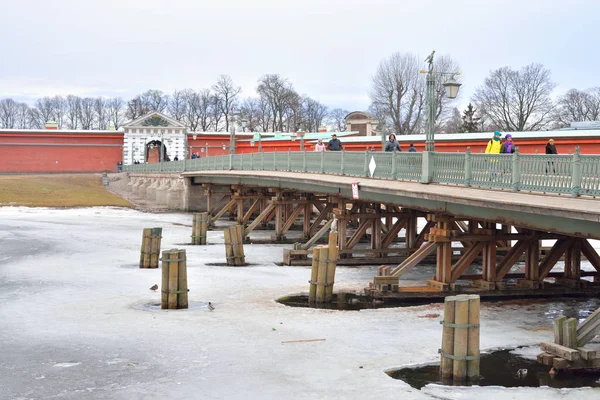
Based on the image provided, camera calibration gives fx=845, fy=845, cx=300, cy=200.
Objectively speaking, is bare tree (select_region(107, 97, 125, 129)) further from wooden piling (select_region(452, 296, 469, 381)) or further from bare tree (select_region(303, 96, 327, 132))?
wooden piling (select_region(452, 296, 469, 381))

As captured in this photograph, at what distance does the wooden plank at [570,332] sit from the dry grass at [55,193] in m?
38.7

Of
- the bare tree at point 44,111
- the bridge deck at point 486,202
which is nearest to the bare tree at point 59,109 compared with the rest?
the bare tree at point 44,111

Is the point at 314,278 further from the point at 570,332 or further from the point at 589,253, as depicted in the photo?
the point at 570,332

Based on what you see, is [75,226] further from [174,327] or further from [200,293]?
A: [174,327]

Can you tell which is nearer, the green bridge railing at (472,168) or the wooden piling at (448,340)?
the wooden piling at (448,340)

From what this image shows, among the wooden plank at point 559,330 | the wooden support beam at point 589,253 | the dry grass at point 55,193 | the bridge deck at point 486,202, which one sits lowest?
the dry grass at point 55,193

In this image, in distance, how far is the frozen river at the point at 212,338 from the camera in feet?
35.4

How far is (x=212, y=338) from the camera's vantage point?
1362 cm

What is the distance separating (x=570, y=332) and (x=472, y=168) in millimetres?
5674

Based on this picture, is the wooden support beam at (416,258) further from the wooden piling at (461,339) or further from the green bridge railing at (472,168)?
the wooden piling at (461,339)

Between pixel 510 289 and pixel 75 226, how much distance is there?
22.2 m

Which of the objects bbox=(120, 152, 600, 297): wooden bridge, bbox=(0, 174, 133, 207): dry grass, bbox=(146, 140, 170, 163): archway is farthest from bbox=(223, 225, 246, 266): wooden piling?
bbox=(146, 140, 170, 163): archway

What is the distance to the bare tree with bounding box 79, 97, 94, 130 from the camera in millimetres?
124188

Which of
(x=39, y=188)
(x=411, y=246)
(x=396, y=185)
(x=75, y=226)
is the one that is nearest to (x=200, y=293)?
(x=396, y=185)
